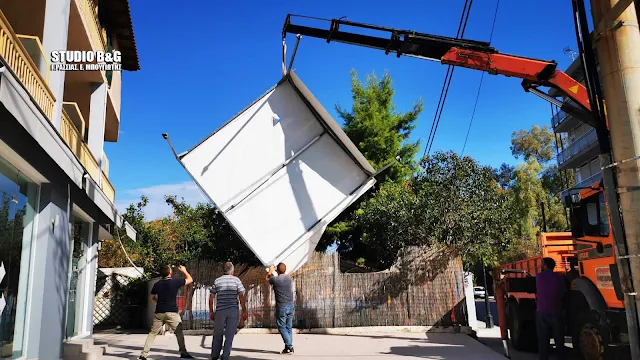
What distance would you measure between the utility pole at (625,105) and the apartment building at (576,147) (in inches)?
1368

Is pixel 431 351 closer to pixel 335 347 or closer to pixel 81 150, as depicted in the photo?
pixel 335 347

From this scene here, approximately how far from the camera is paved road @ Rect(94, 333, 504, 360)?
337 inches

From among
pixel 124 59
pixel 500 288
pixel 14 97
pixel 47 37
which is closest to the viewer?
pixel 14 97

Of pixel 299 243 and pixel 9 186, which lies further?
pixel 299 243

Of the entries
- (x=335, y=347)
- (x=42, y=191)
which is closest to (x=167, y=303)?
(x=42, y=191)

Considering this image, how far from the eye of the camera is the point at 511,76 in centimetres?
969

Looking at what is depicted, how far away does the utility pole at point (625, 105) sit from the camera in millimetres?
3572

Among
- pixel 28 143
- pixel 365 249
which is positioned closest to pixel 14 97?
pixel 28 143

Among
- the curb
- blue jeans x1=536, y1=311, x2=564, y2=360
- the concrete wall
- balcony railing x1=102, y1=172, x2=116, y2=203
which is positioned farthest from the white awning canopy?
balcony railing x1=102, y1=172, x2=116, y2=203

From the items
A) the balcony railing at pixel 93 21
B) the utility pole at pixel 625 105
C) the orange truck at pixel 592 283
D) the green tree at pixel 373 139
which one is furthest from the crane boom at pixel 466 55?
the green tree at pixel 373 139

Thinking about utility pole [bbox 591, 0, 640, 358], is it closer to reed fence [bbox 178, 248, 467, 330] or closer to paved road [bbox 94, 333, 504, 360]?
paved road [bbox 94, 333, 504, 360]

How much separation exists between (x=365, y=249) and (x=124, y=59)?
13065 millimetres

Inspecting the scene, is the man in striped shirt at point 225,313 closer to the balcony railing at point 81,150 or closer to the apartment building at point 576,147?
the balcony railing at point 81,150

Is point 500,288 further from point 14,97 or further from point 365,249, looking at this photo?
point 365,249
